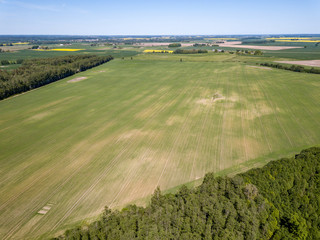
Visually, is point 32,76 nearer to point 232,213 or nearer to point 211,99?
point 211,99

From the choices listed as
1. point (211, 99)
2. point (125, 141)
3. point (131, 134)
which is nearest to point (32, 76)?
point (131, 134)

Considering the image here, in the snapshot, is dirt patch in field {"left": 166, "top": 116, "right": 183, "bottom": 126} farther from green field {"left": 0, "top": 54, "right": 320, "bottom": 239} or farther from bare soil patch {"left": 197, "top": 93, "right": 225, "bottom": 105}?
bare soil patch {"left": 197, "top": 93, "right": 225, "bottom": 105}

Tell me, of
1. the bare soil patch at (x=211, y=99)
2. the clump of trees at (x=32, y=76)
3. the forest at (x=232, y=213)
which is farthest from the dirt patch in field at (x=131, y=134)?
the clump of trees at (x=32, y=76)

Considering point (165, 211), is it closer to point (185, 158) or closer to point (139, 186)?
point (139, 186)

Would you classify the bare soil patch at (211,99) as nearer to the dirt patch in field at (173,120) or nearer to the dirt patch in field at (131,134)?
the dirt patch in field at (173,120)

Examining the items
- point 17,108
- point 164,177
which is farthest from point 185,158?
point 17,108

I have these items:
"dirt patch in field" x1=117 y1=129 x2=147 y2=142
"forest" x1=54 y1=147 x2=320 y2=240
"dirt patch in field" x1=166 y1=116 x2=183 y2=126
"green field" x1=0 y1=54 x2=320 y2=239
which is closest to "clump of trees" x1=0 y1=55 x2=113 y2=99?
"green field" x1=0 y1=54 x2=320 y2=239
